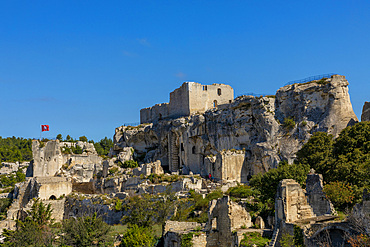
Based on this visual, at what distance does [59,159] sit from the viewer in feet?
193

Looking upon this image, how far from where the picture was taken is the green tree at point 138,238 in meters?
24.6

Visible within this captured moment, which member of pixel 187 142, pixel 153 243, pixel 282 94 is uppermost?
pixel 282 94

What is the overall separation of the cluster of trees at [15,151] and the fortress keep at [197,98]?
3697 centimetres

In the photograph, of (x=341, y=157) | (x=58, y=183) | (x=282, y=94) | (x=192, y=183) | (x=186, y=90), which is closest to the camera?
(x=341, y=157)

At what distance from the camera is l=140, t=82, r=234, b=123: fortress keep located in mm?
57344

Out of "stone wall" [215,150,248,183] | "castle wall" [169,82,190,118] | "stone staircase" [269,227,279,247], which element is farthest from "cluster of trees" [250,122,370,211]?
"castle wall" [169,82,190,118]

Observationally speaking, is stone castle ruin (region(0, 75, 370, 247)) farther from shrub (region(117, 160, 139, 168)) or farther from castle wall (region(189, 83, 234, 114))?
shrub (region(117, 160, 139, 168))

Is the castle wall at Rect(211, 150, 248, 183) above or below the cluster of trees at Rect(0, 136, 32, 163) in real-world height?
below

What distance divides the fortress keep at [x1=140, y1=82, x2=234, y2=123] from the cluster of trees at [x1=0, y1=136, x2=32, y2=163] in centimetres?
3697

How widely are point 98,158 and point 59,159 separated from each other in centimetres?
575

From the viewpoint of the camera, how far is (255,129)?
4709 cm

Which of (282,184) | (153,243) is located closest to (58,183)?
(153,243)

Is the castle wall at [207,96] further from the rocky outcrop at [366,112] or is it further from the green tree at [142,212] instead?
the green tree at [142,212]

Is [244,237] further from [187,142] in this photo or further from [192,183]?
[187,142]
